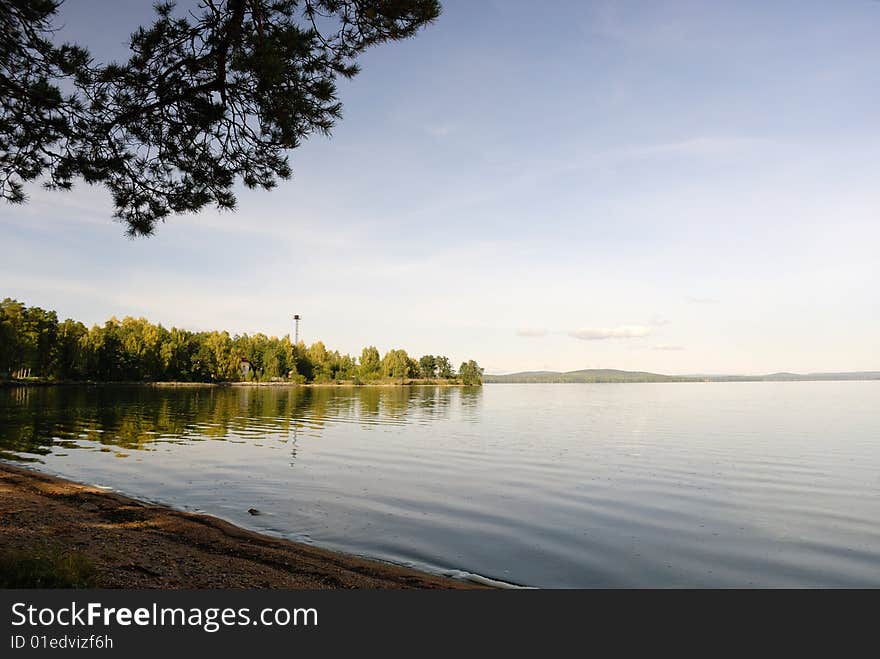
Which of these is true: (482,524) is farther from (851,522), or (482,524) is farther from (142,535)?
(851,522)

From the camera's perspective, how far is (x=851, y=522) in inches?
587

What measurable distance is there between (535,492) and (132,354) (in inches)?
5100

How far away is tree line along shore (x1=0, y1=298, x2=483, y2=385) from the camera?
94125 millimetres

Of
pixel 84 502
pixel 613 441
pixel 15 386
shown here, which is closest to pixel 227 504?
pixel 84 502

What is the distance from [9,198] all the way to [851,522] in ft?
71.4

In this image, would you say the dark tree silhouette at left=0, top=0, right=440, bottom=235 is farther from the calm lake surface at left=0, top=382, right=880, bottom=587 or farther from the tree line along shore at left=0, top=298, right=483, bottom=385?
the tree line along shore at left=0, top=298, right=483, bottom=385

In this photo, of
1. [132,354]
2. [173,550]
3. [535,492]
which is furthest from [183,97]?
[132,354]

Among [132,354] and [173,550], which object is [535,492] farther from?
[132,354]

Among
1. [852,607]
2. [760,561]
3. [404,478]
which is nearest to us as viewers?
[852,607]

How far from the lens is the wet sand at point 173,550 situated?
852 centimetres

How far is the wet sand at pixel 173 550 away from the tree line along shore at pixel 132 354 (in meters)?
92.4

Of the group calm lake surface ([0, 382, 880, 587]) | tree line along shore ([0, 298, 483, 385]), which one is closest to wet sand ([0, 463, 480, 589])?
calm lake surface ([0, 382, 880, 587])

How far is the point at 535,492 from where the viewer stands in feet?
60.2

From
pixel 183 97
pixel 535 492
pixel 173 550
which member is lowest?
pixel 535 492
